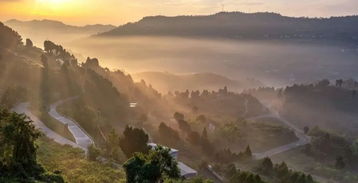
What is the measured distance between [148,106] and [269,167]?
60832mm

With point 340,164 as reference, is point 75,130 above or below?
above

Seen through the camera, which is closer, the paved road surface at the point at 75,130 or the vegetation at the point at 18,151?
the vegetation at the point at 18,151

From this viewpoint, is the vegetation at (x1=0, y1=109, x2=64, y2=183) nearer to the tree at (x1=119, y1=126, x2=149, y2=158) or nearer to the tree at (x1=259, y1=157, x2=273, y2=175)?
the tree at (x1=119, y1=126, x2=149, y2=158)

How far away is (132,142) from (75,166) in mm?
15595

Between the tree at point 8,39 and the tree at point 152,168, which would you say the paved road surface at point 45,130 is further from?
the tree at point 8,39

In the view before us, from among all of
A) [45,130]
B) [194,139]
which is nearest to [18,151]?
[45,130]

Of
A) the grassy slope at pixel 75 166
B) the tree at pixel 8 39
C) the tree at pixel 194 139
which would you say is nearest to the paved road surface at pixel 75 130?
the grassy slope at pixel 75 166

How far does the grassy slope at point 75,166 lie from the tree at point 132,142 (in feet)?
25.7

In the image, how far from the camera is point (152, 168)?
32.2 metres

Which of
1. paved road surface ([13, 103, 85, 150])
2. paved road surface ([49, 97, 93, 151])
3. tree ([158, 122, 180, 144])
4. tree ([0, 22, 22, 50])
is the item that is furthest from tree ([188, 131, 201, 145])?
tree ([0, 22, 22, 50])

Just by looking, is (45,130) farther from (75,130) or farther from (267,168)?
(267,168)

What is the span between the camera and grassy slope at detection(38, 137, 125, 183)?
40844 mm

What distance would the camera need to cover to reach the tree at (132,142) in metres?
60.2

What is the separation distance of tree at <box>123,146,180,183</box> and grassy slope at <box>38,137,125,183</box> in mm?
7458
